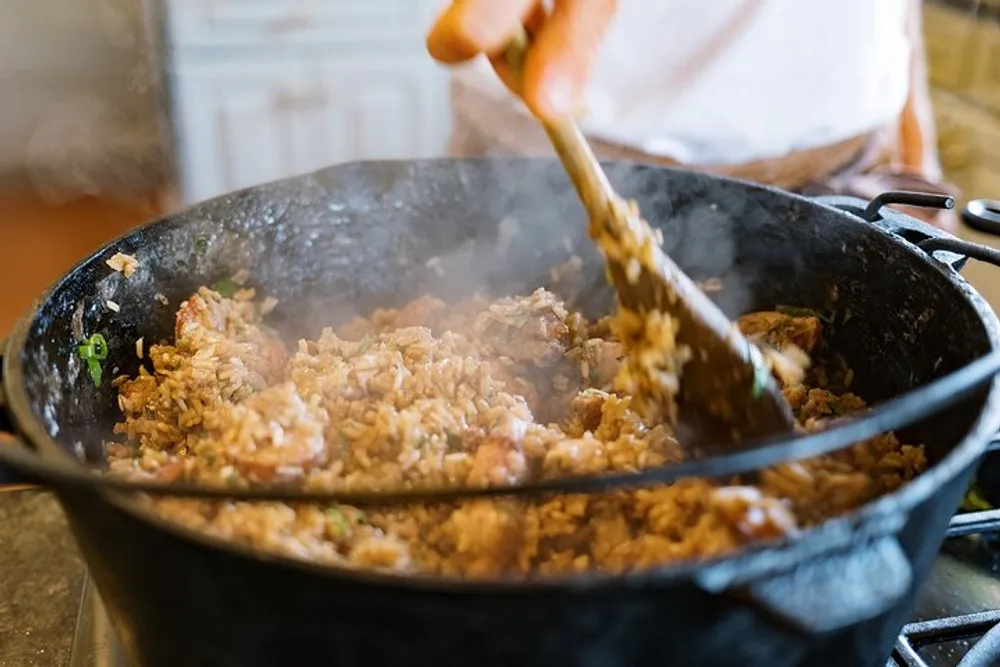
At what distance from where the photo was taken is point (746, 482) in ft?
2.73

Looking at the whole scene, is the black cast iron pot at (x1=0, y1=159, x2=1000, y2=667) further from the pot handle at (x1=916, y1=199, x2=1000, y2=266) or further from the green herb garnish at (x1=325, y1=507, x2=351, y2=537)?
the green herb garnish at (x1=325, y1=507, x2=351, y2=537)

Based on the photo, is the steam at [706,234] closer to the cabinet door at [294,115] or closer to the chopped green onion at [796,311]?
the chopped green onion at [796,311]

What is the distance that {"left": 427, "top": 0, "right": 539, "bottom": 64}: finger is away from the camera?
0.80 meters

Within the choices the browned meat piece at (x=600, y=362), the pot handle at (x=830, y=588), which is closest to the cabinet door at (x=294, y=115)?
the browned meat piece at (x=600, y=362)

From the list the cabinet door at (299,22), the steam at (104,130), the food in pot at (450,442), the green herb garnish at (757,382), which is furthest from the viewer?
the steam at (104,130)

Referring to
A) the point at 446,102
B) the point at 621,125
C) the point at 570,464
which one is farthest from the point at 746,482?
the point at 446,102

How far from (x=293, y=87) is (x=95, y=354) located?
6.55 ft

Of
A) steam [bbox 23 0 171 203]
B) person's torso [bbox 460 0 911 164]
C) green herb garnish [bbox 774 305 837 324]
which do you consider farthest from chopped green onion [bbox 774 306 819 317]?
steam [bbox 23 0 171 203]

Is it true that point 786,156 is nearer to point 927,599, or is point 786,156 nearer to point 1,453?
point 927,599

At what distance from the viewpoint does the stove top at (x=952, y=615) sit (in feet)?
3.00

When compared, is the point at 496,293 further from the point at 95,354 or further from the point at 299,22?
the point at 299,22

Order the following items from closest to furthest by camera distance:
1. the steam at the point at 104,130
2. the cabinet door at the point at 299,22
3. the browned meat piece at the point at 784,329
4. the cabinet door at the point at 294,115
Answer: the browned meat piece at the point at 784,329
the cabinet door at the point at 299,22
the cabinet door at the point at 294,115
the steam at the point at 104,130

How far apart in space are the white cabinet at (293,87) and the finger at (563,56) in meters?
1.93

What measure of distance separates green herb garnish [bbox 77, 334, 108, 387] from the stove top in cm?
24
